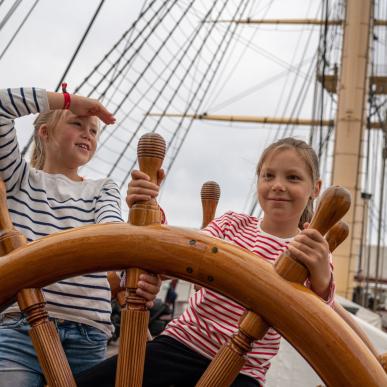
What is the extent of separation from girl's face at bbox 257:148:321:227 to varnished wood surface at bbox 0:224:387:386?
1.08ft

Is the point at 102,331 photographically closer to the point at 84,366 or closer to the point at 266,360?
the point at 84,366

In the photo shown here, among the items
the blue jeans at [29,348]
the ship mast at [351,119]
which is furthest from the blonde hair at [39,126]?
the ship mast at [351,119]

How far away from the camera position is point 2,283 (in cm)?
68

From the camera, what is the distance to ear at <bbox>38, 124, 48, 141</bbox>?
1.22 m

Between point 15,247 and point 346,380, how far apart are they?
41 cm

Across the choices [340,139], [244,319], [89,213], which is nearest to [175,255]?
[244,319]

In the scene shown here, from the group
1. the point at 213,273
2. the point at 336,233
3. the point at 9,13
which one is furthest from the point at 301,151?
the point at 9,13

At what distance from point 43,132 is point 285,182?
0.56 meters

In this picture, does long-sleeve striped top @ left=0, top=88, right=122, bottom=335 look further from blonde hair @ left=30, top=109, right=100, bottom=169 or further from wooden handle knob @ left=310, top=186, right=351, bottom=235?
wooden handle knob @ left=310, top=186, right=351, bottom=235

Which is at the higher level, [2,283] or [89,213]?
[89,213]

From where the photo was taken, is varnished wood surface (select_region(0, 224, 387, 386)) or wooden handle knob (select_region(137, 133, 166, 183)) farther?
wooden handle knob (select_region(137, 133, 166, 183))

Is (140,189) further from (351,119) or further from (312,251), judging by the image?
(351,119)

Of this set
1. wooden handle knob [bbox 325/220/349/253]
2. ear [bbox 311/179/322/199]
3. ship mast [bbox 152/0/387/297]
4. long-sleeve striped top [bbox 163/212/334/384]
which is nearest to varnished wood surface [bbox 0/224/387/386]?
wooden handle knob [bbox 325/220/349/253]

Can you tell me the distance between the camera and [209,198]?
1442mm
